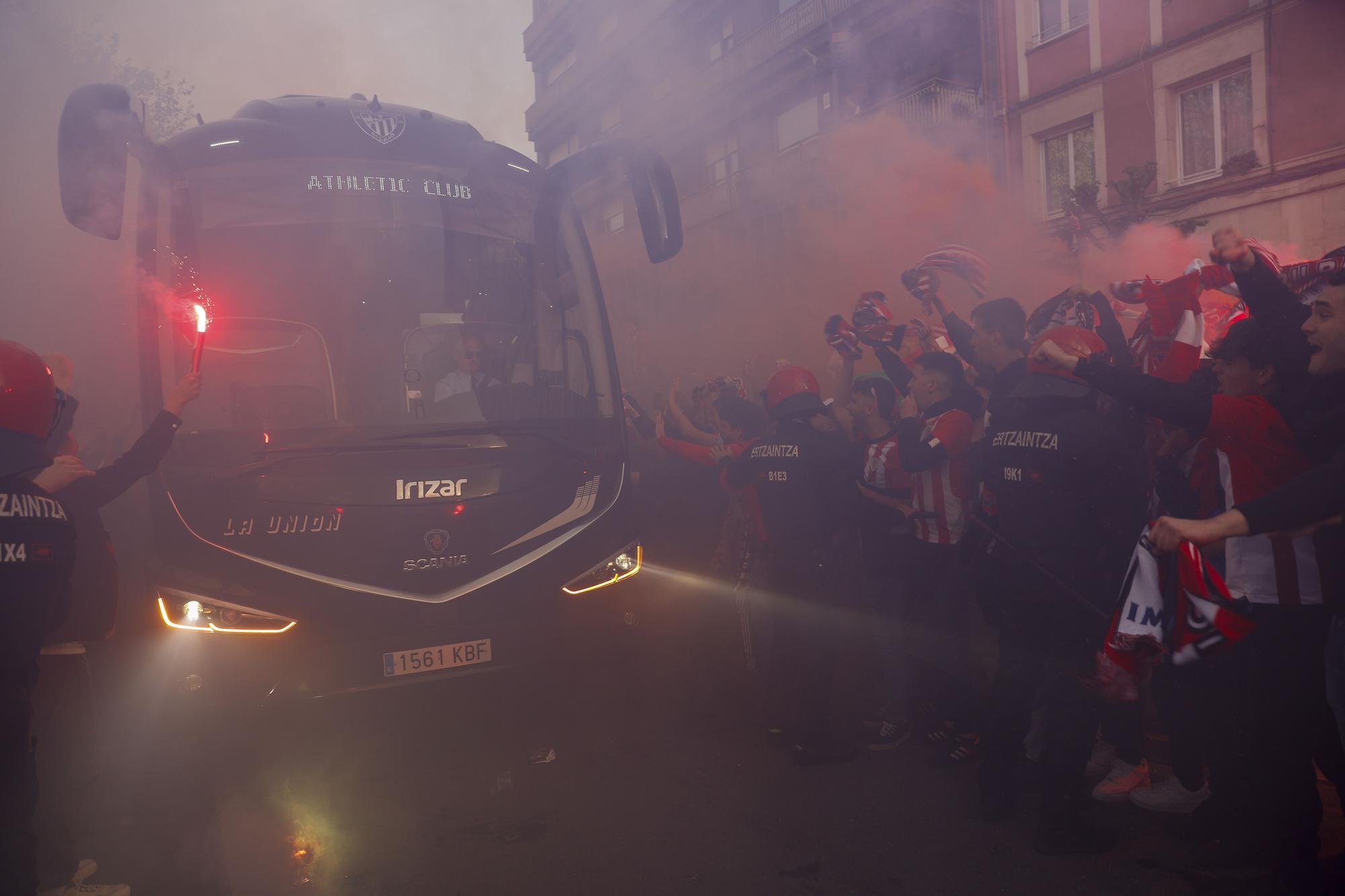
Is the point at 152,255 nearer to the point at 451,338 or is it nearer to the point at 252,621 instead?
the point at 451,338

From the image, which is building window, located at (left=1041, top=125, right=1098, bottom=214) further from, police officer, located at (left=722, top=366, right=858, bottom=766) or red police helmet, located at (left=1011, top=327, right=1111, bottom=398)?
red police helmet, located at (left=1011, top=327, right=1111, bottom=398)

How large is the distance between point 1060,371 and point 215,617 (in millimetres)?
2977

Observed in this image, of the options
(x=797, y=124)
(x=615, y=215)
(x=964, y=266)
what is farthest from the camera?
(x=797, y=124)

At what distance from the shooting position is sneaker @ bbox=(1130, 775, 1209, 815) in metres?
3.30

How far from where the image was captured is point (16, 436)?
8.18ft

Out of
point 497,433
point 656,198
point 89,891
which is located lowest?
point 89,891

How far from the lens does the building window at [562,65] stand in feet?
48.2

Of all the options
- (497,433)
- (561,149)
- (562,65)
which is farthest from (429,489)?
(561,149)

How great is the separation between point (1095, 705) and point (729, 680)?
6.90 ft

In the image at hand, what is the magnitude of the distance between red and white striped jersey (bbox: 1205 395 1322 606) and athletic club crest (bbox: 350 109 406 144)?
11.5ft

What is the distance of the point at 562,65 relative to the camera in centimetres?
1508

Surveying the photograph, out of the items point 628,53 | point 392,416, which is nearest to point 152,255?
point 392,416

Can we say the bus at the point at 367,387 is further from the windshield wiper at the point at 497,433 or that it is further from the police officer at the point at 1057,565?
the police officer at the point at 1057,565

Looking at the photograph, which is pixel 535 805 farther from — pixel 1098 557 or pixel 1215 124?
pixel 1215 124
